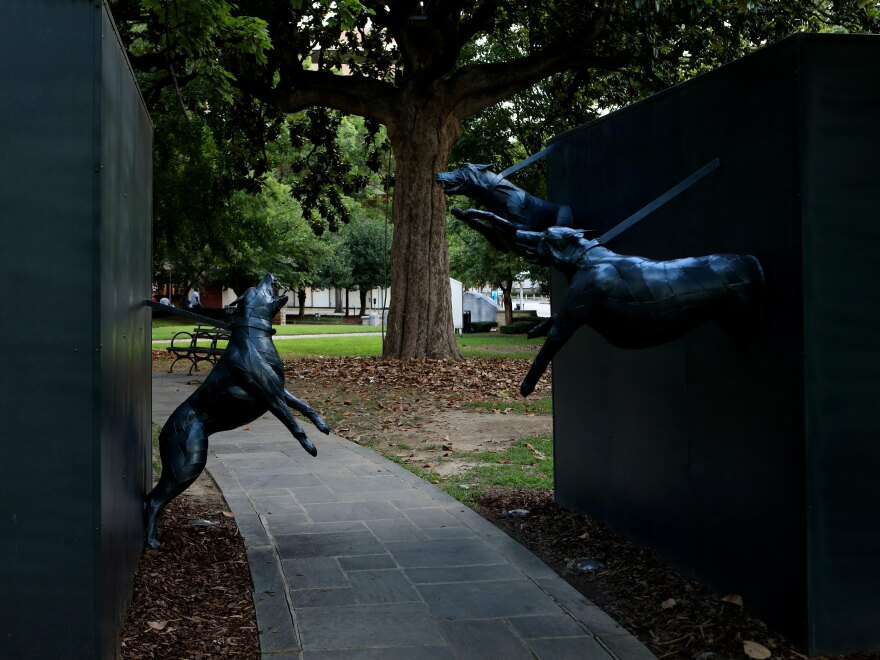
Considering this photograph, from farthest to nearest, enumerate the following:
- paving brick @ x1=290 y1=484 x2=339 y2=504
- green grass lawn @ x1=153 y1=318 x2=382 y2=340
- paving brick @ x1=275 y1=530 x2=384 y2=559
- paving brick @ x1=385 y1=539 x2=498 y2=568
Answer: green grass lawn @ x1=153 y1=318 x2=382 y2=340 < paving brick @ x1=290 y1=484 x2=339 y2=504 < paving brick @ x1=275 y1=530 x2=384 y2=559 < paving brick @ x1=385 y1=539 x2=498 y2=568

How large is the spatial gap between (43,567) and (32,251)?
1.19m

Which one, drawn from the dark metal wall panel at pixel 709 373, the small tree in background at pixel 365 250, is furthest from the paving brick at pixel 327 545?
the small tree in background at pixel 365 250

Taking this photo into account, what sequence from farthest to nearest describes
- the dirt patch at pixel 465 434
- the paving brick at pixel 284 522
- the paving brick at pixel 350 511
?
the dirt patch at pixel 465 434 < the paving brick at pixel 350 511 < the paving brick at pixel 284 522

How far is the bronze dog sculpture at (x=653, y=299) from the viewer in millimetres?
4285

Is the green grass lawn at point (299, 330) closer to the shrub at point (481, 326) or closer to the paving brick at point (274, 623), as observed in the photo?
the shrub at point (481, 326)

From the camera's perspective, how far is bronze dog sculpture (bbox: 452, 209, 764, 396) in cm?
429

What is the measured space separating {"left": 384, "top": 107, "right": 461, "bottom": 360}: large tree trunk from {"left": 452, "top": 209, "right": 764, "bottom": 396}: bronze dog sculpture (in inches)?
504

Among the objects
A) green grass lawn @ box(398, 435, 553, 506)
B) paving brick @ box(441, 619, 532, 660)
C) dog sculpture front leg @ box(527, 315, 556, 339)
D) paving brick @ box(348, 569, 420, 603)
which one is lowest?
paving brick @ box(441, 619, 532, 660)

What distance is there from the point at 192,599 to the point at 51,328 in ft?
7.00

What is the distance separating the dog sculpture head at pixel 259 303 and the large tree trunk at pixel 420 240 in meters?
11.6

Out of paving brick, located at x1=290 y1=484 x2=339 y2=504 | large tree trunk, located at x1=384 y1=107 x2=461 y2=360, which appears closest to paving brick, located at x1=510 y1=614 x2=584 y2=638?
paving brick, located at x1=290 y1=484 x2=339 y2=504

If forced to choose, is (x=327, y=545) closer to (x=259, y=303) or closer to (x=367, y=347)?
(x=259, y=303)

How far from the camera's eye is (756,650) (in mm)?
4039

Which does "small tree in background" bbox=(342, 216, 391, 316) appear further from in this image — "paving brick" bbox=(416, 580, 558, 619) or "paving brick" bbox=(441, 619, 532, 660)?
"paving brick" bbox=(441, 619, 532, 660)
